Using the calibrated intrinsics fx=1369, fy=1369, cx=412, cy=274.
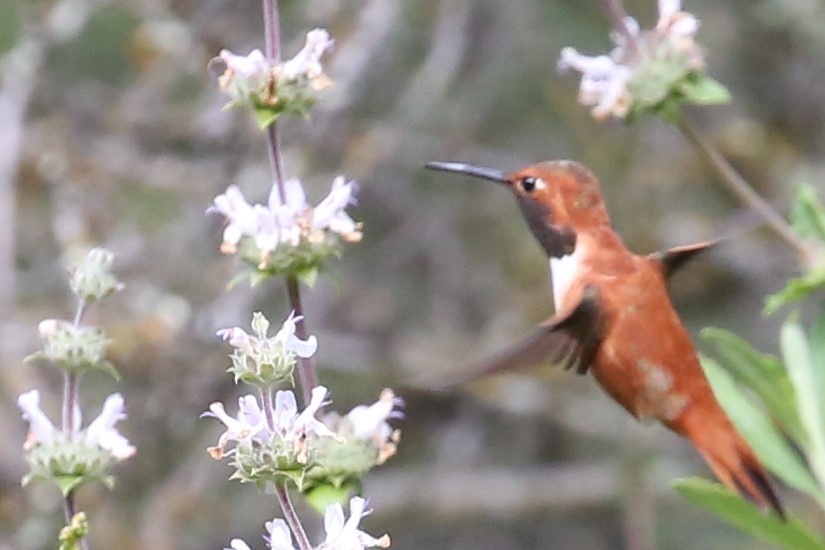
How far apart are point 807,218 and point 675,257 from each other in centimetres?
25

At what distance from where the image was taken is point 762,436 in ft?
7.88

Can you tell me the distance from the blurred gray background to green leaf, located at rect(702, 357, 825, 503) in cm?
99

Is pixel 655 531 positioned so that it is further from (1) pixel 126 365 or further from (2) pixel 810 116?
(1) pixel 126 365

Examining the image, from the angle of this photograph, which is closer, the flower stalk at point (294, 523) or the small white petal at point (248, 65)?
the flower stalk at point (294, 523)

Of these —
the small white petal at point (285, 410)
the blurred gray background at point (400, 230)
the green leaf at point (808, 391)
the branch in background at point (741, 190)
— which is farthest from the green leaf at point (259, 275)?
the blurred gray background at point (400, 230)

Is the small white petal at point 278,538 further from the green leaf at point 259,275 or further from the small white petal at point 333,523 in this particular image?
the green leaf at point 259,275

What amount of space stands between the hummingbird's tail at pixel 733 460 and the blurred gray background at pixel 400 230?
104cm

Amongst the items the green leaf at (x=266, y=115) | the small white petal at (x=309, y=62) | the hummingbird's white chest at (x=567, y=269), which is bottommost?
the hummingbird's white chest at (x=567, y=269)

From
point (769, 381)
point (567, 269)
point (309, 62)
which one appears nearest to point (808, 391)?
point (769, 381)

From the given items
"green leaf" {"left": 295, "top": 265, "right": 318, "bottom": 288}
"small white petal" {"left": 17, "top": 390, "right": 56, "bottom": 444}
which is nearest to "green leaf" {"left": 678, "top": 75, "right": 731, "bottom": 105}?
"green leaf" {"left": 295, "top": 265, "right": 318, "bottom": 288}

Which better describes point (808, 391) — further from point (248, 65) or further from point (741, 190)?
point (248, 65)

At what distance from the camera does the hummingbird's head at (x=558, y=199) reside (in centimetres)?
231

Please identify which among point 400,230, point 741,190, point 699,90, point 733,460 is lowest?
point 733,460

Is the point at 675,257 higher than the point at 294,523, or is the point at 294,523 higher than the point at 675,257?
the point at 675,257
